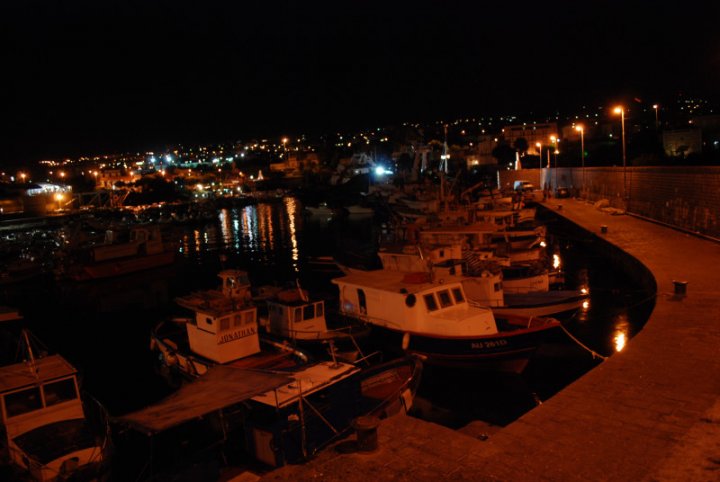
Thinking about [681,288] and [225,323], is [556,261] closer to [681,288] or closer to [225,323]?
[681,288]

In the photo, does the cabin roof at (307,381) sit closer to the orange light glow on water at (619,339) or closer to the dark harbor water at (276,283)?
the dark harbor water at (276,283)

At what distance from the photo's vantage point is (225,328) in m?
12.9

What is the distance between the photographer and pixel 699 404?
7.53 metres

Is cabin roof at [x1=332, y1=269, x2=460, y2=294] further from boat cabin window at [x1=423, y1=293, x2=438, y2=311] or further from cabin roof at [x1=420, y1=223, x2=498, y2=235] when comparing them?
cabin roof at [x1=420, y1=223, x2=498, y2=235]

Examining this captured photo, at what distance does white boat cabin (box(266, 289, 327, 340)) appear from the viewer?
14.2 metres

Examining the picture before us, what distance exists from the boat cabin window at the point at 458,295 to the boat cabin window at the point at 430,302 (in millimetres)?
639

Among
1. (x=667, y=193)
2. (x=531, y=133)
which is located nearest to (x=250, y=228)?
(x=667, y=193)

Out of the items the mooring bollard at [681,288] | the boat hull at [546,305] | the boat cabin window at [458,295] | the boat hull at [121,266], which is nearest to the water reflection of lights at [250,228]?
the boat hull at [121,266]

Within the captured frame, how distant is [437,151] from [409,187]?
55943mm

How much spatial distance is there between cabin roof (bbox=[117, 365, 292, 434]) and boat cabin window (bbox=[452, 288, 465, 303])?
244 inches

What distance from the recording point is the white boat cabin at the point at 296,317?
1421 centimetres

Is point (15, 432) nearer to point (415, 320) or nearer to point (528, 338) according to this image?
point (415, 320)

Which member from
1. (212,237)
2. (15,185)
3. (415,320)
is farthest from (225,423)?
(15,185)

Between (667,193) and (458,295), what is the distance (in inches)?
809
